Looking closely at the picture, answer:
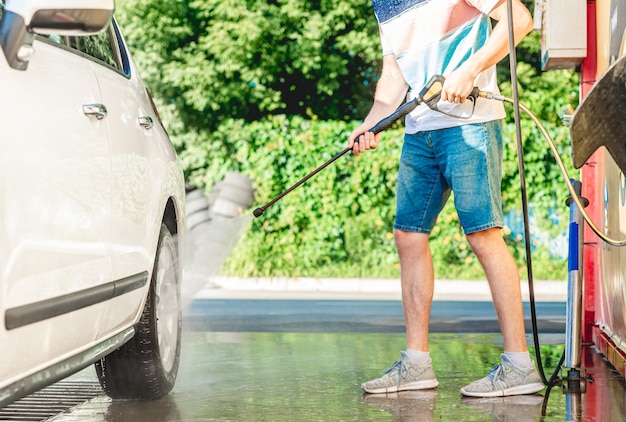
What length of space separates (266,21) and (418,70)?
1142 cm

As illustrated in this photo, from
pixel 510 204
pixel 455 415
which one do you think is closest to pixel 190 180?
pixel 510 204

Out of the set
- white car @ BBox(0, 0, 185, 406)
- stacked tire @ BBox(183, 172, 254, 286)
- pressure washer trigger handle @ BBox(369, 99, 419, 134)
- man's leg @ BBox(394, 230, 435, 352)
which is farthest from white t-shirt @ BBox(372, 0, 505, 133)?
stacked tire @ BBox(183, 172, 254, 286)

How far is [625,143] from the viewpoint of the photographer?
3312 mm

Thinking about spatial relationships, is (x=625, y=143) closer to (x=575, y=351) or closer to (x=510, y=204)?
(x=575, y=351)

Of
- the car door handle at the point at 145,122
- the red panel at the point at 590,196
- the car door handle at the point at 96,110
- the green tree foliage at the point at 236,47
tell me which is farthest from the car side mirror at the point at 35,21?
the green tree foliage at the point at 236,47

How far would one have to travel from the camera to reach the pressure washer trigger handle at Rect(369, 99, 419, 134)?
4543 millimetres

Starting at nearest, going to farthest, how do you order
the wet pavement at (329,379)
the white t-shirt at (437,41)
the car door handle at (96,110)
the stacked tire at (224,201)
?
1. the car door handle at (96,110)
2. the wet pavement at (329,379)
3. the white t-shirt at (437,41)
4. the stacked tire at (224,201)

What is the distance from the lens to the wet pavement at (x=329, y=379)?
164 inches

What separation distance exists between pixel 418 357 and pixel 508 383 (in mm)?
429

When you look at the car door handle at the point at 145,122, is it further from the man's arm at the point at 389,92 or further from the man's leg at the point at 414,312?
the man's leg at the point at 414,312

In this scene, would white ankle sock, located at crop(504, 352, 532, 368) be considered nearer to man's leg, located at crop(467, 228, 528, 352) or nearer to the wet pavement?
man's leg, located at crop(467, 228, 528, 352)

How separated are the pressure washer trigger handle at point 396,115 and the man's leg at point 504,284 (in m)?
0.58

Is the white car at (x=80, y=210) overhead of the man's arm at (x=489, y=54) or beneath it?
beneath

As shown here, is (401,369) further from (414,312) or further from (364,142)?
(364,142)
